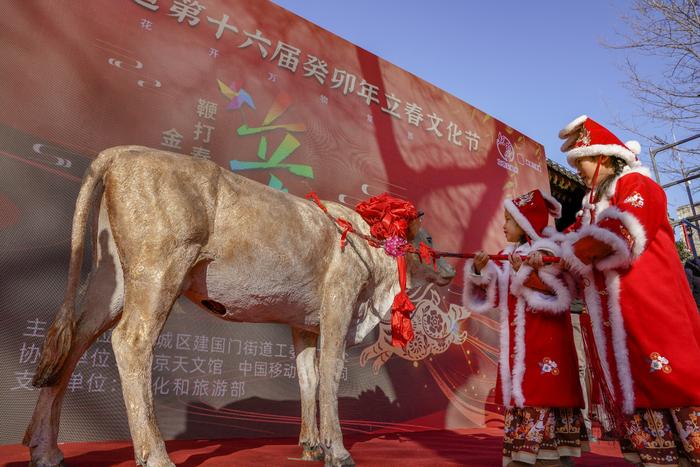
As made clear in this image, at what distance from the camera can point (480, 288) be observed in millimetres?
2971

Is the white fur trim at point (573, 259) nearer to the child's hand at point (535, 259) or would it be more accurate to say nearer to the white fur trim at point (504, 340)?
the child's hand at point (535, 259)

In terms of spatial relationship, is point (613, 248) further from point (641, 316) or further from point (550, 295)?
point (550, 295)

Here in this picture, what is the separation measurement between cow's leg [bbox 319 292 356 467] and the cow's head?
0.67 meters

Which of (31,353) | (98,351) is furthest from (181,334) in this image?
(31,353)

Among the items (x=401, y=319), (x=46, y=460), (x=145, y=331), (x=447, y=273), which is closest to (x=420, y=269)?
(x=447, y=273)

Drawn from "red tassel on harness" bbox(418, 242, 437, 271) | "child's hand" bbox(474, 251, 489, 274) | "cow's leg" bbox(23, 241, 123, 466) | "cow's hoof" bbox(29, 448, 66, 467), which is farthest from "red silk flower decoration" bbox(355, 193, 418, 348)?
"cow's hoof" bbox(29, 448, 66, 467)

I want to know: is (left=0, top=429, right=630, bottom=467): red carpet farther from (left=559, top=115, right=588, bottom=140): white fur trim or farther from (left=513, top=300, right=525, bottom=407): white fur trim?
(left=559, top=115, right=588, bottom=140): white fur trim

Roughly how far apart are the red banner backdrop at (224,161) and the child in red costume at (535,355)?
1663 millimetres

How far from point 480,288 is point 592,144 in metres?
1.00

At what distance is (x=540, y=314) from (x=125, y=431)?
8.06 ft

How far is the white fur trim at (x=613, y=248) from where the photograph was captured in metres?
2.03

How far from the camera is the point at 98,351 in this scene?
3.00 meters

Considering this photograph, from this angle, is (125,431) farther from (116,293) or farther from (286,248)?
(286,248)

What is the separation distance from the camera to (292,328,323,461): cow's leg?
Result: 264cm
